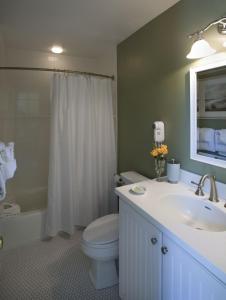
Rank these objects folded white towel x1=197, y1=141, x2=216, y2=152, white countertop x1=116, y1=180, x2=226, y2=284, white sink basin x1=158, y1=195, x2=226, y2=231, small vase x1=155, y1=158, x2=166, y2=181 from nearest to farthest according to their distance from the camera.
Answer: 1. white countertop x1=116, y1=180, x2=226, y2=284
2. white sink basin x1=158, y1=195, x2=226, y2=231
3. folded white towel x1=197, y1=141, x2=216, y2=152
4. small vase x1=155, y1=158, x2=166, y2=181

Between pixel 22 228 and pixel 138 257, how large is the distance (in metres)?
1.53

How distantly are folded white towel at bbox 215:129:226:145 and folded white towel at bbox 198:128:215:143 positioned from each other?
0.13 feet

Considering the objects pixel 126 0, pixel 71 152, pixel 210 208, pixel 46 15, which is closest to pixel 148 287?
pixel 210 208

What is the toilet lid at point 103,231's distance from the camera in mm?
1732

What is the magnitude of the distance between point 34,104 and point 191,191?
2337 millimetres

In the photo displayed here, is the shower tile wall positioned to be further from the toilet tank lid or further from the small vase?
the small vase

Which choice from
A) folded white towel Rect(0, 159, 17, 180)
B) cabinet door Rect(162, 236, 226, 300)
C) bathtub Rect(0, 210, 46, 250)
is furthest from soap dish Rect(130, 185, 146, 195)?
bathtub Rect(0, 210, 46, 250)

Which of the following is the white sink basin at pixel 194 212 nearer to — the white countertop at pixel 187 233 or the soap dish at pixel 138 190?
the white countertop at pixel 187 233

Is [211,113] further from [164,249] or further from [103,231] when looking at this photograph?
[103,231]

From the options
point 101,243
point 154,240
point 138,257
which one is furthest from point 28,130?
point 154,240

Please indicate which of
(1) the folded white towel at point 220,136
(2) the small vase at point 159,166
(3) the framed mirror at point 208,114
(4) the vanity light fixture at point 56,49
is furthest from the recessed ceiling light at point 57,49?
(1) the folded white towel at point 220,136

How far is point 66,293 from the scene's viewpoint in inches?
68.2

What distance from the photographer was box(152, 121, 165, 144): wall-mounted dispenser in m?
1.88

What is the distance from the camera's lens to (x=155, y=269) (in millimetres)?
1191
